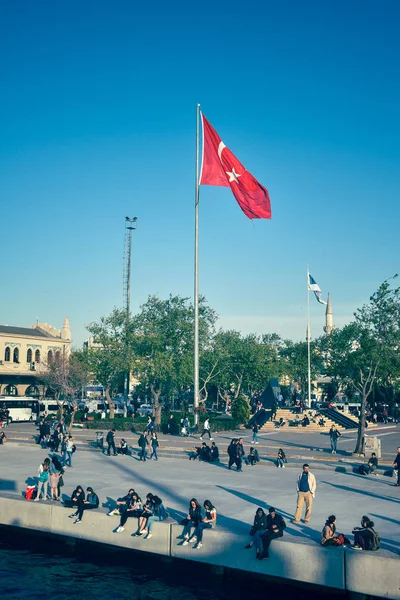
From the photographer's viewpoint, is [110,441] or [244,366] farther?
[244,366]

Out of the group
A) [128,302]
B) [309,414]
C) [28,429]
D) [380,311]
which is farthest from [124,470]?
[128,302]

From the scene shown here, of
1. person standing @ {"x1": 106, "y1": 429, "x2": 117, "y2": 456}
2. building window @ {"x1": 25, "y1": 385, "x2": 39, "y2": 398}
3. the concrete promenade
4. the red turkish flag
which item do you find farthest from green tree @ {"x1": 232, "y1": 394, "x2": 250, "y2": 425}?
building window @ {"x1": 25, "y1": 385, "x2": 39, "y2": 398}

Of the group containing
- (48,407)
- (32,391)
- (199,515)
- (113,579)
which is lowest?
(113,579)

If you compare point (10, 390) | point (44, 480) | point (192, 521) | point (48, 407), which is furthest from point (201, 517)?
point (10, 390)

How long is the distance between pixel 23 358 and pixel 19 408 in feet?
66.2

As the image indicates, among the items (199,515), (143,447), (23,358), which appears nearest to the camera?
(199,515)

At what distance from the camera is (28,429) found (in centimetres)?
4959

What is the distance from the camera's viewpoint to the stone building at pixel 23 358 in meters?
76.2

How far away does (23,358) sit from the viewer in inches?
3086

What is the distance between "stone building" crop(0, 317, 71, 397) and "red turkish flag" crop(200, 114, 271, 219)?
43.8 meters

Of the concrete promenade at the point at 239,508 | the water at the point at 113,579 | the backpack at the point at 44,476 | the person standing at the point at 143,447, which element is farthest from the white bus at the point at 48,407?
the water at the point at 113,579

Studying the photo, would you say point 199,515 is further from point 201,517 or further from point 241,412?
point 241,412

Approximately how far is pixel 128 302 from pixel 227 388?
21650 millimetres

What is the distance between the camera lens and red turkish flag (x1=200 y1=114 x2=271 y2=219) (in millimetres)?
33594
